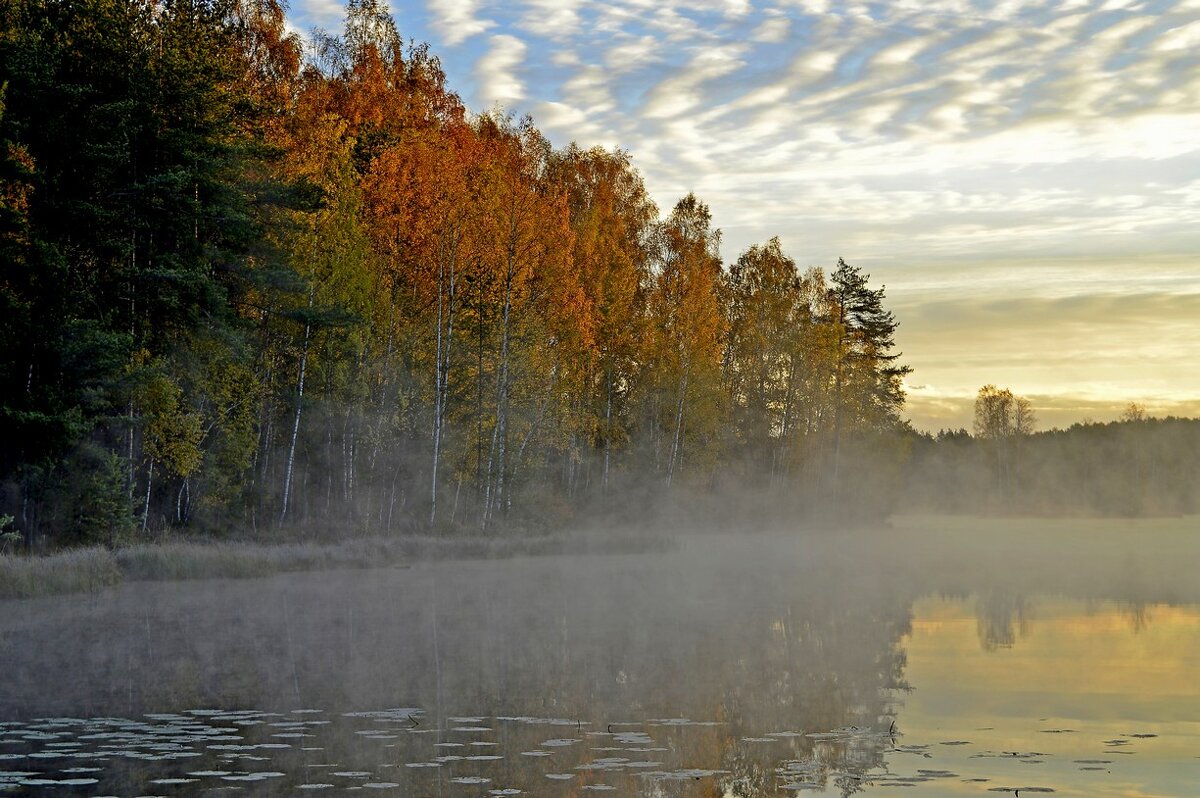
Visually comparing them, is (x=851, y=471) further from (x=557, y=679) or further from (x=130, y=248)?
(x=557, y=679)

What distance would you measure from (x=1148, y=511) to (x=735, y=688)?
90.2m

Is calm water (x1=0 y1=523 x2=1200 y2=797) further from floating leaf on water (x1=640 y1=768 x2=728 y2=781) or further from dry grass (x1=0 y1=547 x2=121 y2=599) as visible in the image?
dry grass (x1=0 y1=547 x2=121 y2=599)

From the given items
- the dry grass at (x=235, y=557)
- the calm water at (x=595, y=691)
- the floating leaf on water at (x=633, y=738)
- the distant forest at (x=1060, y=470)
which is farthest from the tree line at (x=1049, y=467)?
the floating leaf on water at (x=633, y=738)

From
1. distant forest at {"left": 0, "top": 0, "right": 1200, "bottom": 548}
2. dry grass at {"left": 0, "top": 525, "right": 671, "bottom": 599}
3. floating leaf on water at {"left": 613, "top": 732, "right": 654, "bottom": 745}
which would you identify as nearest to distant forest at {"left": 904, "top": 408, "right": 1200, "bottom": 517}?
distant forest at {"left": 0, "top": 0, "right": 1200, "bottom": 548}

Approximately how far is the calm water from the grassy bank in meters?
1.08

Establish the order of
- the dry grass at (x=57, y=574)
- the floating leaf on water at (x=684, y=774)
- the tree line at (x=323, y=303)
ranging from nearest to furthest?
1. the floating leaf on water at (x=684, y=774)
2. the dry grass at (x=57, y=574)
3. the tree line at (x=323, y=303)

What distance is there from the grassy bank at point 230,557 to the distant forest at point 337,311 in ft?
6.27

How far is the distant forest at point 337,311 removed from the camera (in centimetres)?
2597

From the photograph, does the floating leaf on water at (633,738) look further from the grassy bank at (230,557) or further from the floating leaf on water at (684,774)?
the grassy bank at (230,557)

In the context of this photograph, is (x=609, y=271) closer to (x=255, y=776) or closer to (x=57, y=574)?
(x=57, y=574)

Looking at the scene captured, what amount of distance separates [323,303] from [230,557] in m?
9.76

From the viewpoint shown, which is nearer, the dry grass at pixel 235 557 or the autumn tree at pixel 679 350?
the dry grass at pixel 235 557

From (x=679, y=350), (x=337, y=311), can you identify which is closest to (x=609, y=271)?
(x=679, y=350)

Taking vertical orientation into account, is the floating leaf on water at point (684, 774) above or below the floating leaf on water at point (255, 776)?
above
